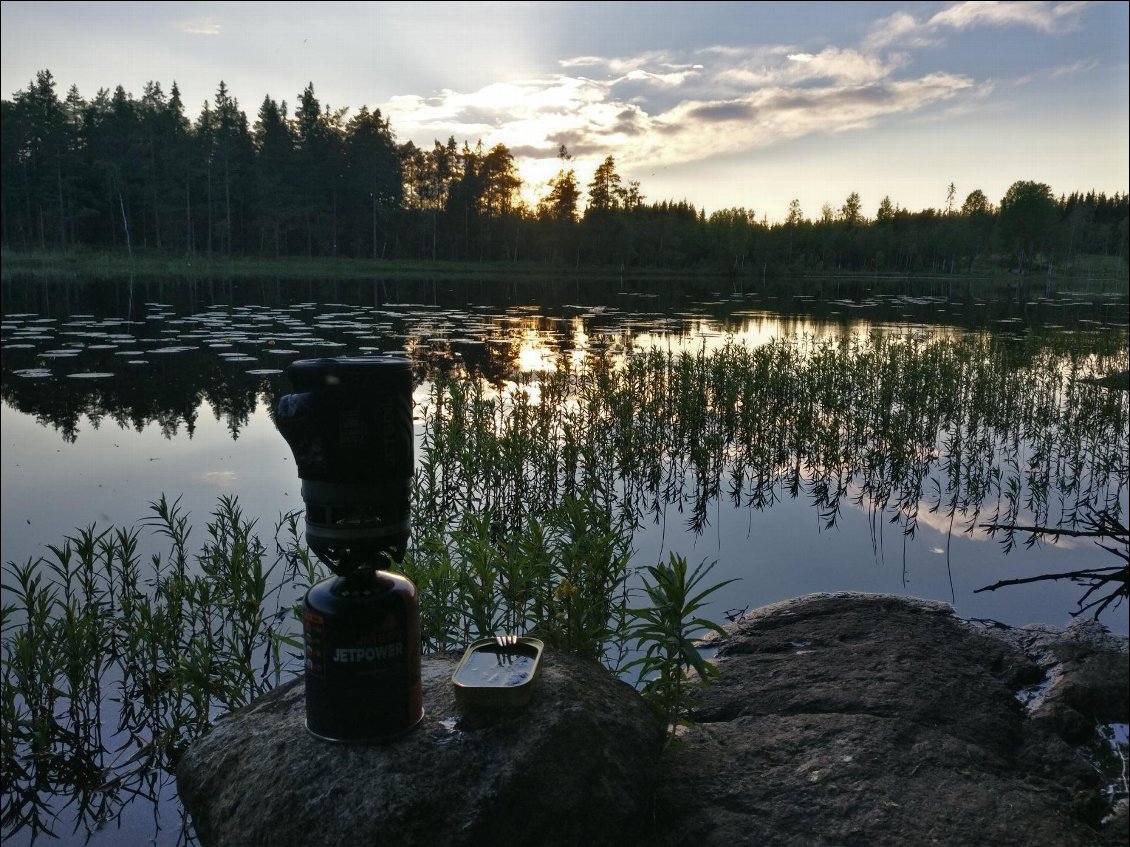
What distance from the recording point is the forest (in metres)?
67.9

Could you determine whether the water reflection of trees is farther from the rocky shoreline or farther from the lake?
the rocky shoreline

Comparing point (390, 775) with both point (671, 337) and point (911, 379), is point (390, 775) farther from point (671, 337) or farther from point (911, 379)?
point (671, 337)

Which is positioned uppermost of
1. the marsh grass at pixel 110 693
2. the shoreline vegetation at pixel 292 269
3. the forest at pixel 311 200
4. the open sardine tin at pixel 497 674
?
the forest at pixel 311 200

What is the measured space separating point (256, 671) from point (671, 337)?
1991cm

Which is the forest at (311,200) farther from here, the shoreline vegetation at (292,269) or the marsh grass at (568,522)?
the marsh grass at (568,522)

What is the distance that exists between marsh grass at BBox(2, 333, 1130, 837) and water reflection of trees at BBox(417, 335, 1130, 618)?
0.05 m

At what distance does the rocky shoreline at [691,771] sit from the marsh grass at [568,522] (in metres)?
0.44

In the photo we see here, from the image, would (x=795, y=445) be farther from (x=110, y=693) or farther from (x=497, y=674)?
(x=110, y=693)

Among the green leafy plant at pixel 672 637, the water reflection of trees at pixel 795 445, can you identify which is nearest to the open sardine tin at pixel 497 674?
the green leafy plant at pixel 672 637

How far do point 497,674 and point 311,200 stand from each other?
76.9m

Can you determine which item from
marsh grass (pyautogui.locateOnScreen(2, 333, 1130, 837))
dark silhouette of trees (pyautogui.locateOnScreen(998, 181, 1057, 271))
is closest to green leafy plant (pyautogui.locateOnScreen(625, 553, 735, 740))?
marsh grass (pyautogui.locateOnScreen(2, 333, 1130, 837))

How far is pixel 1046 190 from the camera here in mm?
121125

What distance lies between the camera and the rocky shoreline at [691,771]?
3053mm

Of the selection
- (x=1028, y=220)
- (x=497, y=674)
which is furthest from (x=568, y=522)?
(x=1028, y=220)
